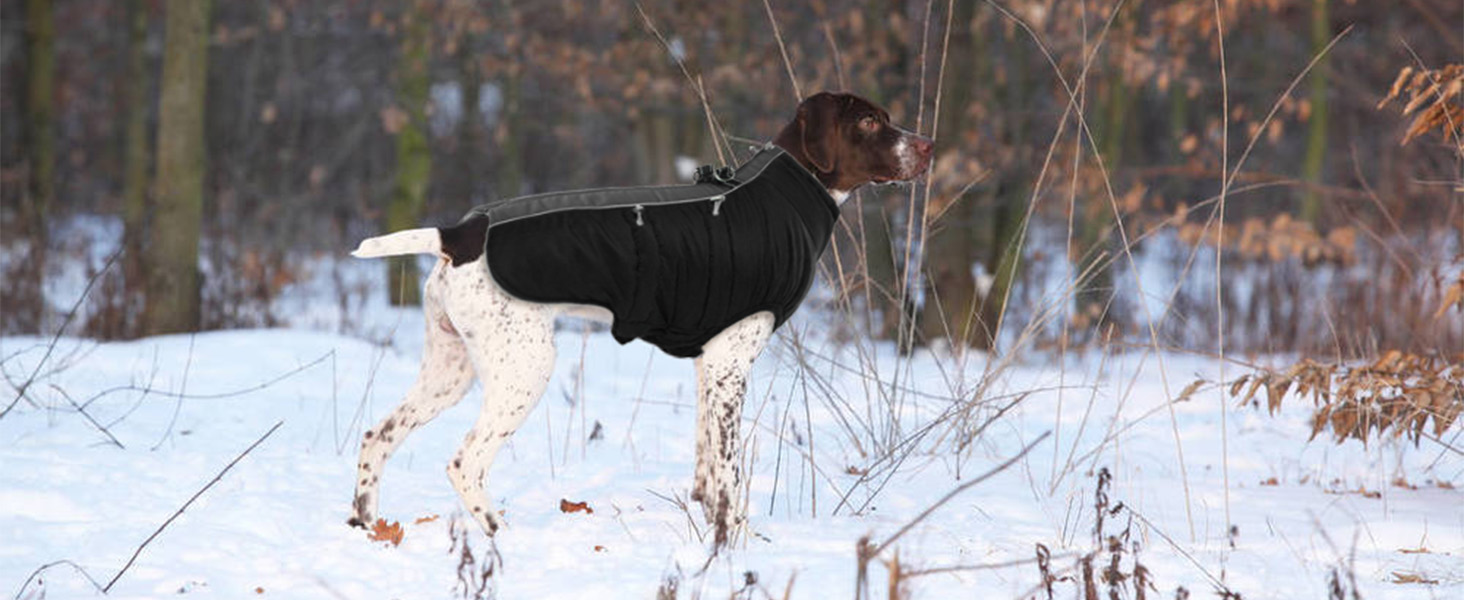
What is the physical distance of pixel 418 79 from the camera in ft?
36.7

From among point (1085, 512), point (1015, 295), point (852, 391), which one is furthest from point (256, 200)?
point (1085, 512)

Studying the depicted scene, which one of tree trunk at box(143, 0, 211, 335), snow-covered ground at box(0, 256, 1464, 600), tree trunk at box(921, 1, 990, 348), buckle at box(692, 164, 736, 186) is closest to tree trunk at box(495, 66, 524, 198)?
tree trunk at box(143, 0, 211, 335)

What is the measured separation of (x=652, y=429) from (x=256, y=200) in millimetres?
13655

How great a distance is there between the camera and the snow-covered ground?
3.58 meters

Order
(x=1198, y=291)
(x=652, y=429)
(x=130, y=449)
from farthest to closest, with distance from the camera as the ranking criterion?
(x=1198, y=291), (x=652, y=429), (x=130, y=449)

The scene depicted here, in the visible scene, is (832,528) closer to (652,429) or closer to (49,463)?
(652,429)

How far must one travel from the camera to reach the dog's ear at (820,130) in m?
4.13

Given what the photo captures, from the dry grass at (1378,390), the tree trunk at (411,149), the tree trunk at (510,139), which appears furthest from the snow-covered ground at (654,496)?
the tree trunk at (510,139)

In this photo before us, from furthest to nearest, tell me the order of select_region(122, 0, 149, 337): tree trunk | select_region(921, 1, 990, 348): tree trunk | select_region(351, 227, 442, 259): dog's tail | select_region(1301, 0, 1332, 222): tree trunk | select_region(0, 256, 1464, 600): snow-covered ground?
select_region(1301, 0, 1332, 222): tree trunk < select_region(122, 0, 149, 337): tree trunk < select_region(921, 1, 990, 348): tree trunk < select_region(351, 227, 442, 259): dog's tail < select_region(0, 256, 1464, 600): snow-covered ground

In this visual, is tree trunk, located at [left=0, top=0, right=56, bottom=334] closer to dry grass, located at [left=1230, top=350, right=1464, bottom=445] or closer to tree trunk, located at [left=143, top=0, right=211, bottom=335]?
tree trunk, located at [left=143, top=0, right=211, bottom=335]

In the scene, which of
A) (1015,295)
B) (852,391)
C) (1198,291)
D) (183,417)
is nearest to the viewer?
(183,417)

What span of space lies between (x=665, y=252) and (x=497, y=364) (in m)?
0.53

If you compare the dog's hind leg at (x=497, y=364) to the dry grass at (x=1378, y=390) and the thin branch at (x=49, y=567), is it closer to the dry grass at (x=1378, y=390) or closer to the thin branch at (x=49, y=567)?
the thin branch at (x=49, y=567)

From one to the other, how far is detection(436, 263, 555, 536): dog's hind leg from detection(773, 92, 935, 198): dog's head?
0.88 m
